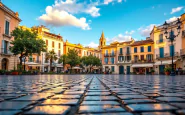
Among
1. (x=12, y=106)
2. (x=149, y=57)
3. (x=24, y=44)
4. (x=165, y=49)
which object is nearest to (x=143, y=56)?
(x=149, y=57)

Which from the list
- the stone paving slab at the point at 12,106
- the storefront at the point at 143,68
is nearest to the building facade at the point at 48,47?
the storefront at the point at 143,68

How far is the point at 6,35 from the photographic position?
2461 centimetres

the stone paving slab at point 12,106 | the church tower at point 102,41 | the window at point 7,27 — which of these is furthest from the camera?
the church tower at point 102,41

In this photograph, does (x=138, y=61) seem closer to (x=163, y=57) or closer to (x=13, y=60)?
(x=163, y=57)

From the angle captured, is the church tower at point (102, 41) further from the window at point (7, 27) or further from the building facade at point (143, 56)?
the window at point (7, 27)

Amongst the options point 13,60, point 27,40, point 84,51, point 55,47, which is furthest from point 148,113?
point 84,51

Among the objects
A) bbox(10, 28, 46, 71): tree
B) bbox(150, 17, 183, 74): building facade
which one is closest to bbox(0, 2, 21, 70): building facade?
bbox(10, 28, 46, 71): tree

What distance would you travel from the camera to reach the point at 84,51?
66.3 m

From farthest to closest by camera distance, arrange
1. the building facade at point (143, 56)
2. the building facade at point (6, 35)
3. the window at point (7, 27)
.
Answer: the building facade at point (143, 56)
the window at point (7, 27)
the building facade at point (6, 35)

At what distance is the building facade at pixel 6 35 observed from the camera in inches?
935

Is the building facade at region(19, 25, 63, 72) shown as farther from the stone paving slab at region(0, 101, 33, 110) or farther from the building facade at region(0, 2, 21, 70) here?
the stone paving slab at region(0, 101, 33, 110)

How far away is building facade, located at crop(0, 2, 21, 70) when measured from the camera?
23750 mm

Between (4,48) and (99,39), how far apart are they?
197 feet

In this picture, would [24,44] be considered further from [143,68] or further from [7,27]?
[143,68]
